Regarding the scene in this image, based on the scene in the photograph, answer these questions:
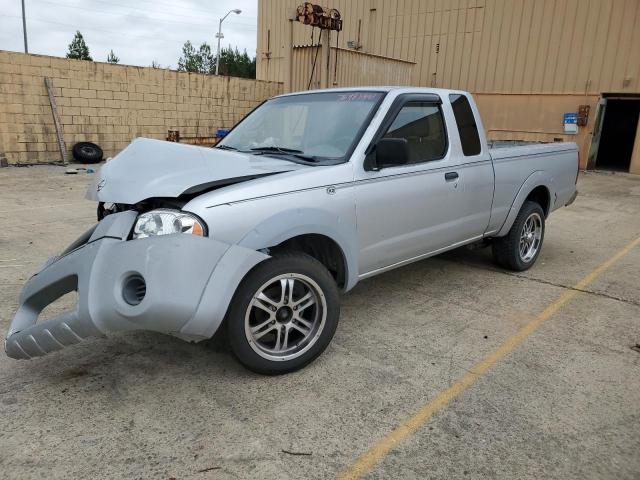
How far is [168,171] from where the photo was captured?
3.00 metres

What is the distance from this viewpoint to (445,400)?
2.97 metres

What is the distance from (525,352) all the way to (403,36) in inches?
742

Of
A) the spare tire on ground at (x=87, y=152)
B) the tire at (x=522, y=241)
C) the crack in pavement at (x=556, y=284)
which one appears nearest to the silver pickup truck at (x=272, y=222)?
the tire at (x=522, y=241)

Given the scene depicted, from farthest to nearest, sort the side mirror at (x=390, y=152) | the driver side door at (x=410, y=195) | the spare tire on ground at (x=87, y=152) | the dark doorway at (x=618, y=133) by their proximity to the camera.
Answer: the dark doorway at (x=618, y=133), the spare tire on ground at (x=87, y=152), the driver side door at (x=410, y=195), the side mirror at (x=390, y=152)

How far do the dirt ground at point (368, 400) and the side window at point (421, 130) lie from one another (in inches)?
52.2

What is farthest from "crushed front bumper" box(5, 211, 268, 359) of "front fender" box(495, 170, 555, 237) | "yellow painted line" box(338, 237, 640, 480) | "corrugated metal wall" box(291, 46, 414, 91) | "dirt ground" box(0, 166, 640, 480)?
"corrugated metal wall" box(291, 46, 414, 91)

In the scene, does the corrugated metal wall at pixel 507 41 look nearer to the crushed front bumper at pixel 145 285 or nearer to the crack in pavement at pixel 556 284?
the crack in pavement at pixel 556 284

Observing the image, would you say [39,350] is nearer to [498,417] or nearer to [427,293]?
[498,417]

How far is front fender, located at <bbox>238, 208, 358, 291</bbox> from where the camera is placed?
115 inches

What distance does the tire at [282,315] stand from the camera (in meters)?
2.93

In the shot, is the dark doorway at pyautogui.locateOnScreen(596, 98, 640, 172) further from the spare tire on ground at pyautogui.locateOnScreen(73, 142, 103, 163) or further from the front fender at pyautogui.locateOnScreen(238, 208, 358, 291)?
the front fender at pyautogui.locateOnScreen(238, 208, 358, 291)

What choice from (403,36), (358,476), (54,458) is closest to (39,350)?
(54,458)

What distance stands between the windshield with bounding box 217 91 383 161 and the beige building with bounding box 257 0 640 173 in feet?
29.4

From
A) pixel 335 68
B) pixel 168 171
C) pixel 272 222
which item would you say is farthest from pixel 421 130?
pixel 335 68
